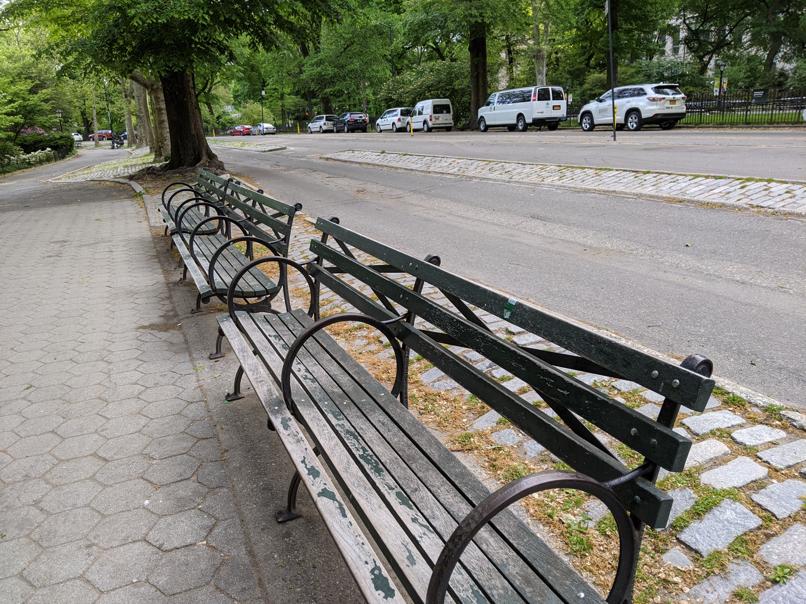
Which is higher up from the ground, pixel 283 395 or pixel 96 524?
pixel 283 395

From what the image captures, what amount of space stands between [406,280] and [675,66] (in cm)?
3096

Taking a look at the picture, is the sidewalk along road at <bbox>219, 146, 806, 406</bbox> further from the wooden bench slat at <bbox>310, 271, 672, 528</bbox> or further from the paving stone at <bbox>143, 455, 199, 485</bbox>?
the paving stone at <bbox>143, 455, 199, 485</bbox>

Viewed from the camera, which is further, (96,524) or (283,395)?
(283,395)

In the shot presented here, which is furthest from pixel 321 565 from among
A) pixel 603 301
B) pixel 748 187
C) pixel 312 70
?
pixel 312 70

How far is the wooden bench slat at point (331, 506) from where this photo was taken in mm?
1973

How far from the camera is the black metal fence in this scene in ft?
75.4

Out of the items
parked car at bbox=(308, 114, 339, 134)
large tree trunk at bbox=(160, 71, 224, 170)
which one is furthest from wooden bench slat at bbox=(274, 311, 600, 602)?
parked car at bbox=(308, 114, 339, 134)

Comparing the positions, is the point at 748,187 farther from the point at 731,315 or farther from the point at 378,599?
the point at 378,599

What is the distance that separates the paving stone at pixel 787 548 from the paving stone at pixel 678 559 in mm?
286

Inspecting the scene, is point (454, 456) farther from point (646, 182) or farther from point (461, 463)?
point (646, 182)

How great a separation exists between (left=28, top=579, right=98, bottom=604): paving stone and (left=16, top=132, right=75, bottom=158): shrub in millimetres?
44135

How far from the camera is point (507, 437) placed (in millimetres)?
3490

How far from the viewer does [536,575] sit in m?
1.90

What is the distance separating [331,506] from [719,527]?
5.36 ft
